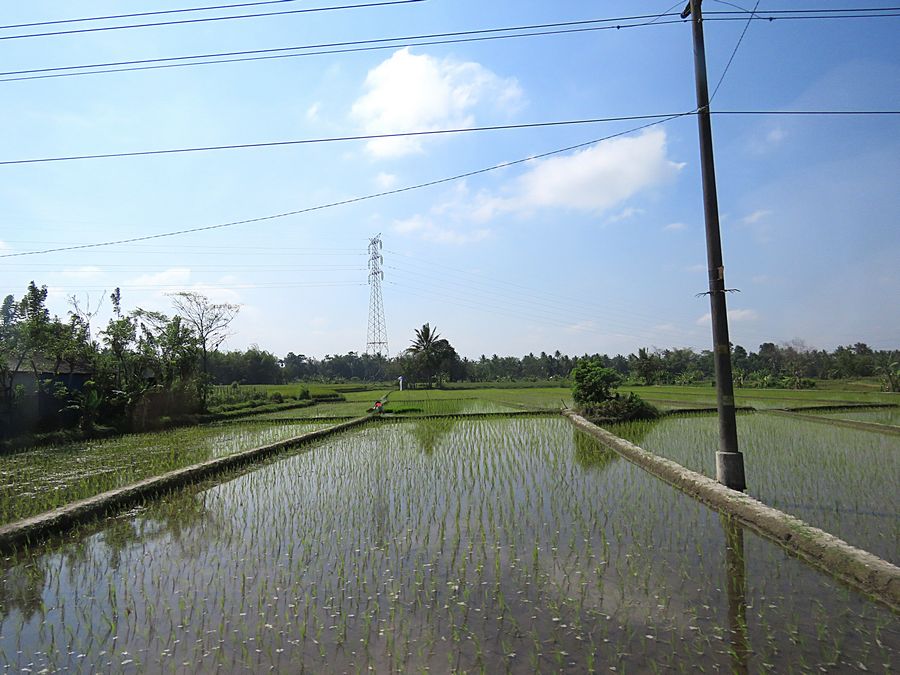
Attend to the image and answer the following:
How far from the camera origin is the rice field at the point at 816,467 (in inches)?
201

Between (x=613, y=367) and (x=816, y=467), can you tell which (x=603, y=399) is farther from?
(x=613, y=367)

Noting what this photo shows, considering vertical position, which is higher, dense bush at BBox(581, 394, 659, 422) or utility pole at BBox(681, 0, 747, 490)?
utility pole at BBox(681, 0, 747, 490)

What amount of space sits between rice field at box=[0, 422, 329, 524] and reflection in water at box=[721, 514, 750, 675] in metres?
7.52

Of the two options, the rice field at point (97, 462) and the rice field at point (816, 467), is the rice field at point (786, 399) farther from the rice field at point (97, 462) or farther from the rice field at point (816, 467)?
the rice field at point (97, 462)

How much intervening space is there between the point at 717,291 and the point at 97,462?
11658 mm

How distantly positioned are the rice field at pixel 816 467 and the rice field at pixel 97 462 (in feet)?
28.5

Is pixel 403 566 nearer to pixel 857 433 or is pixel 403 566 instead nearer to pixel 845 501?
pixel 845 501

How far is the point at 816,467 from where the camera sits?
7.74 meters

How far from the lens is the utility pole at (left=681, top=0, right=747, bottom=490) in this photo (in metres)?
6.62

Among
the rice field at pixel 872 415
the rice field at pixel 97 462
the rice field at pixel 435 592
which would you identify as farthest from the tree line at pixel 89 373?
the rice field at pixel 872 415

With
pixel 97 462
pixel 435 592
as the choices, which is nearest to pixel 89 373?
pixel 97 462

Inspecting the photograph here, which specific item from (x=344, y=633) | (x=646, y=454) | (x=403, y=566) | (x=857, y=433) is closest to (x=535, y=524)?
(x=403, y=566)

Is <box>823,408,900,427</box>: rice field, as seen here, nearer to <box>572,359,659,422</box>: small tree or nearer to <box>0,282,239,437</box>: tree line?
<box>572,359,659,422</box>: small tree

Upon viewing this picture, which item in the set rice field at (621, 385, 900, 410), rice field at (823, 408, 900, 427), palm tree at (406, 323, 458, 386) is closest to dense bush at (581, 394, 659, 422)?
rice field at (621, 385, 900, 410)
